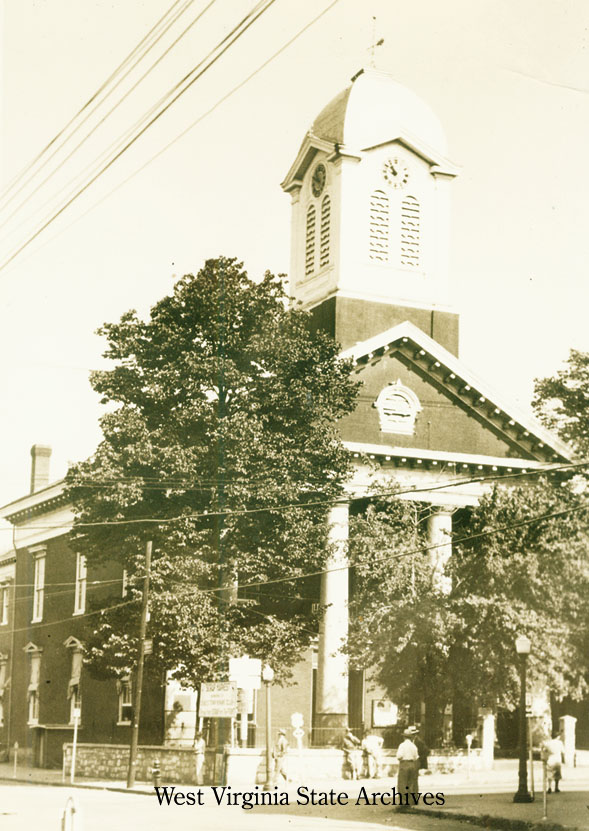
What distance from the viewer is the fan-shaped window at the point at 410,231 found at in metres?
44.7

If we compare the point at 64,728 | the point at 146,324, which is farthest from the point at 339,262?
the point at 64,728

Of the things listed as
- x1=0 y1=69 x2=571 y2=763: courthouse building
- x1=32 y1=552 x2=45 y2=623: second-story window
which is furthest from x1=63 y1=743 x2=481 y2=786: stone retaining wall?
x1=32 y1=552 x2=45 y2=623: second-story window

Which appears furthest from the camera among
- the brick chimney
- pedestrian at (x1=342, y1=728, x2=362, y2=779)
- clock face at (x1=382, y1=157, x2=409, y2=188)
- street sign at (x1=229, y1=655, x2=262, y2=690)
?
clock face at (x1=382, y1=157, x2=409, y2=188)

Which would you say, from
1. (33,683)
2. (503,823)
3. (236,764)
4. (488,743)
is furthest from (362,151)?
(503,823)

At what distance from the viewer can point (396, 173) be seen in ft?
149

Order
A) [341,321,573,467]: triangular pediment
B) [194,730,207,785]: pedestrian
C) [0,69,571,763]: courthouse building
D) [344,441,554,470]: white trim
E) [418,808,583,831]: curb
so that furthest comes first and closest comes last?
[341,321,573,467]: triangular pediment, [0,69,571,763]: courthouse building, [344,441,554,470]: white trim, [194,730,207,785]: pedestrian, [418,808,583,831]: curb

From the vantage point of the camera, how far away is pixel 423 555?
93.8 feet

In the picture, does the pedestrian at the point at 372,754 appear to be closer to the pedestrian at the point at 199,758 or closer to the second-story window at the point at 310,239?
the pedestrian at the point at 199,758

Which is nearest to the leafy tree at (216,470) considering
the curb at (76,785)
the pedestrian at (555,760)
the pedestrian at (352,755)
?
the pedestrian at (352,755)

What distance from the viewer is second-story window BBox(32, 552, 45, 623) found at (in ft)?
160

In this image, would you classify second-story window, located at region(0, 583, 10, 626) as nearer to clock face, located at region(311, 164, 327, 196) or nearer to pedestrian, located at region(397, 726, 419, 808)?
clock face, located at region(311, 164, 327, 196)

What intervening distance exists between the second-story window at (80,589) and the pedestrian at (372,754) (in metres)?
15.4

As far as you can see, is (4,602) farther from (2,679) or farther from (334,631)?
(334,631)

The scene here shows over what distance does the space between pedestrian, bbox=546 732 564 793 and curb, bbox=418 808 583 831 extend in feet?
6.57
